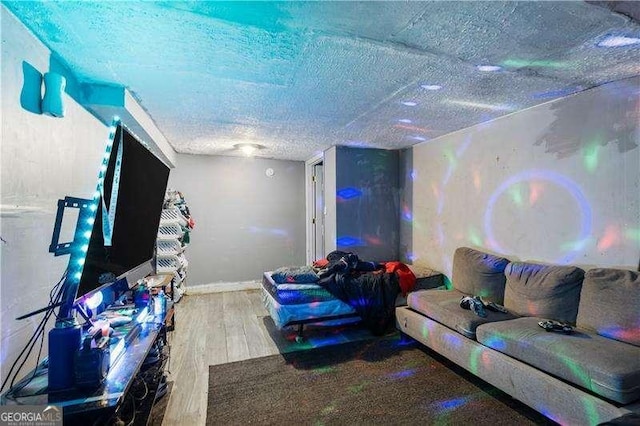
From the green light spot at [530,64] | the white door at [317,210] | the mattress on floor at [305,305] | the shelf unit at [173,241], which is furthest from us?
the white door at [317,210]

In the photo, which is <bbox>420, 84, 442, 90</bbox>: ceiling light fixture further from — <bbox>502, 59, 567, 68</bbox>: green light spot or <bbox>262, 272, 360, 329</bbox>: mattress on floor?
<bbox>262, 272, 360, 329</bbox>: mattress on floor

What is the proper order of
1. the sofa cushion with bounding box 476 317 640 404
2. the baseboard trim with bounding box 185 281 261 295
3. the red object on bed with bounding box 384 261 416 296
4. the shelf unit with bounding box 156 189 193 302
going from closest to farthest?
the sofa cushion with bounding box 476 317 640 404 < the red object on bed with bounding box 384 261 416 296 < the shelf unit with bounding box 156 189 193 302 < the baseboard trim with bounding box 185 281 261 295

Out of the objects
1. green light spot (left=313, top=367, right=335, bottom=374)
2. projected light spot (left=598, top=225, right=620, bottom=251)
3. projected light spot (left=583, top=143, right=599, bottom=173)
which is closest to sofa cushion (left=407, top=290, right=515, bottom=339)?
projected light spot (left=598, top=225, right=620, bottom=251)

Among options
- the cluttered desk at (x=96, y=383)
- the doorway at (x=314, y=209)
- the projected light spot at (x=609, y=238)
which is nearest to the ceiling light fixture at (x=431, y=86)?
the projected light spot at (x=609, y=238)

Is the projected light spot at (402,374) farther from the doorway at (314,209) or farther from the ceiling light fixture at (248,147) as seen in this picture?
the ceiling light fixture at (248,147)

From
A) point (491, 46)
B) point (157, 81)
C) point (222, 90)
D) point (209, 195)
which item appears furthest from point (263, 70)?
point (209, 195)

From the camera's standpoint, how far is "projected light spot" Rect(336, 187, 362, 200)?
14.6 ft

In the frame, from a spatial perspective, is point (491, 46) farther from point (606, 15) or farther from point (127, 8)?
point (127, 8)

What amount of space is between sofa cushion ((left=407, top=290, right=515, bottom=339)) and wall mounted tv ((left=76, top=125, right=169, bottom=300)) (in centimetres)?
245

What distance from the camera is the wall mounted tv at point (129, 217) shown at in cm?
139

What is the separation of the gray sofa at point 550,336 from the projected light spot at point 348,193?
190 centimetres

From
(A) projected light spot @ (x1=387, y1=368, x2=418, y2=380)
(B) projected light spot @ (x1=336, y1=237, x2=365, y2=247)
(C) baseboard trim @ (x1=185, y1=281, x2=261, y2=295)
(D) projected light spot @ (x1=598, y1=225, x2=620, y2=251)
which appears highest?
(D) projected light spot @ (x1=598, y1=225, x2=620, y2=251)

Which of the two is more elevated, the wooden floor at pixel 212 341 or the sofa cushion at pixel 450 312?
the sofa cushion at pixel 450 312

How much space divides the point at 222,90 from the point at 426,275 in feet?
9.93
